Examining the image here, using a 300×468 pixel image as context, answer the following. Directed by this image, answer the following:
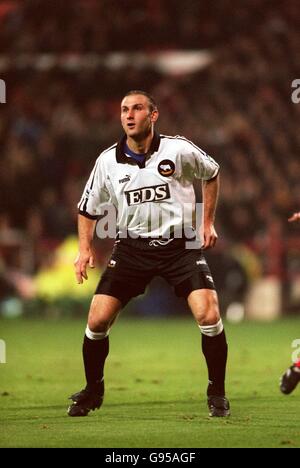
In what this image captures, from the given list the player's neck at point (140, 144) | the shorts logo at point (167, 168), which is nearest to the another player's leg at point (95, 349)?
the shorts logo at point (167, 168)

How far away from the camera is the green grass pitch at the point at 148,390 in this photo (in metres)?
6.96

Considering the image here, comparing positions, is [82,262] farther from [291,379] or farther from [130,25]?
[130,25]

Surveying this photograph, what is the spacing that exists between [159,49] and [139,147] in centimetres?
1711

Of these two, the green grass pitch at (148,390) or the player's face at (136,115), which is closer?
the green grass pitch at (148,390)

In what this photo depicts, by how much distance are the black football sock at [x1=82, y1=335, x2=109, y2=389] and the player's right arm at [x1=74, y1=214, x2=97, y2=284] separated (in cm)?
42

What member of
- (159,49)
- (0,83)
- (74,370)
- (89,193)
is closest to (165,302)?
(0,83)

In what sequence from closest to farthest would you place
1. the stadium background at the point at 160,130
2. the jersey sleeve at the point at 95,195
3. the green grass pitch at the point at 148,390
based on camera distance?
the green grass pitch at the point at 148,390
the jersey sleeve at the point at 95,195
the stadium background at the point at 160,130

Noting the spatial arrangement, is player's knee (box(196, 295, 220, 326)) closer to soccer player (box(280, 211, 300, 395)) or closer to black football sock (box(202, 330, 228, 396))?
black football sock (box(202, 330, 228, 396))

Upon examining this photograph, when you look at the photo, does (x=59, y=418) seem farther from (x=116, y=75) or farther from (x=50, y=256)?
(x=116, y=75)

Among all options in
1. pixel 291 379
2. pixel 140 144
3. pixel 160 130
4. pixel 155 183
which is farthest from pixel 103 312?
pixel 160 130

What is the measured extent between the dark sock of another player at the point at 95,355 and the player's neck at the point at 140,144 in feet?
4.09

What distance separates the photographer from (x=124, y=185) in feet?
26.2

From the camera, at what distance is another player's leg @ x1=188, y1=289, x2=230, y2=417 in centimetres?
784

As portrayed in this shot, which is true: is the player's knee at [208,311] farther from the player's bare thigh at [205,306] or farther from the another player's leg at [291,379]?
the another player's leg at [291,379]
